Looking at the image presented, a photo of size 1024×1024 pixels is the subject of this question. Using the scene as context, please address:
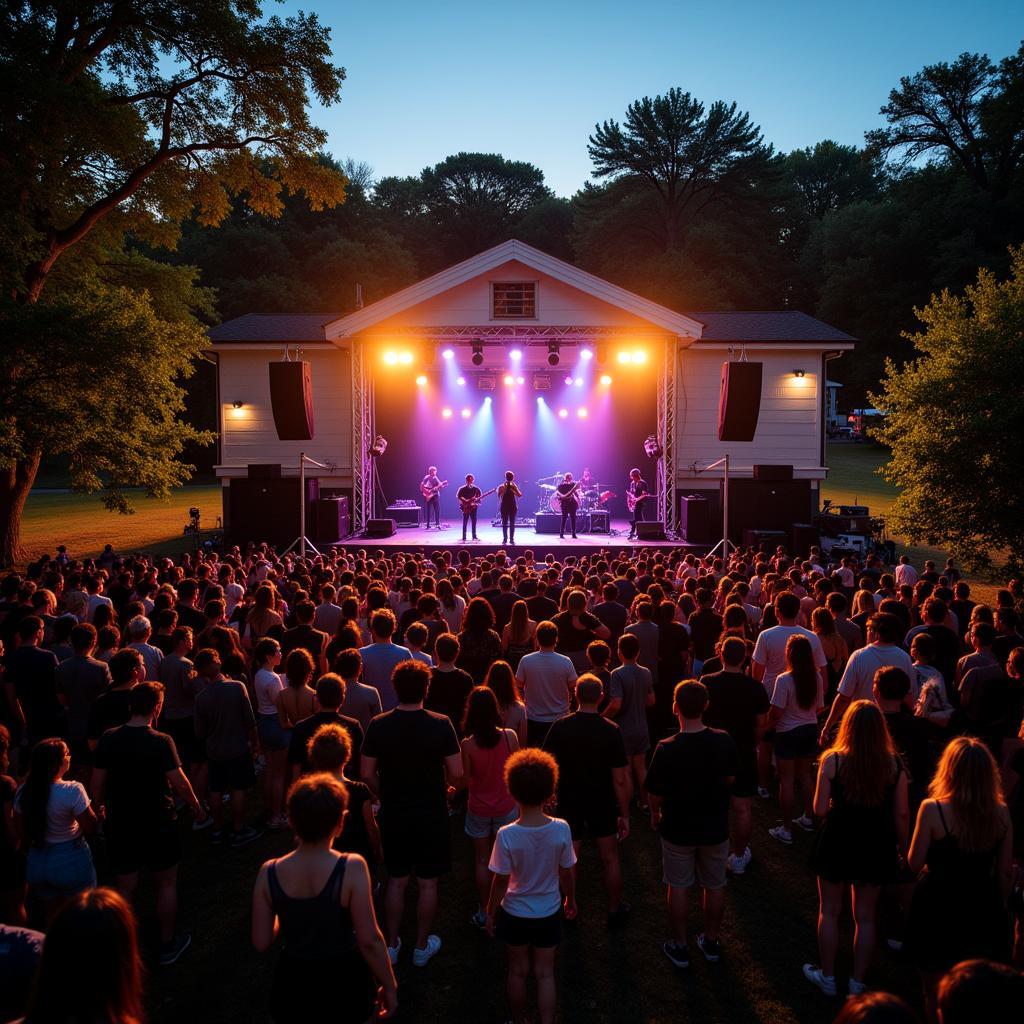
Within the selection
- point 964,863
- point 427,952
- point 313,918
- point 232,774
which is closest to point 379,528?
point 232,774

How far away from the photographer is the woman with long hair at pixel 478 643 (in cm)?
627

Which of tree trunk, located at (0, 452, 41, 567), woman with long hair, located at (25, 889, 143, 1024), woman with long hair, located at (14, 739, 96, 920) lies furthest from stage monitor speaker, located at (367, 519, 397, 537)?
woman with long hair, located at (25, 889, 143, 1024)

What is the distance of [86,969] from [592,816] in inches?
114

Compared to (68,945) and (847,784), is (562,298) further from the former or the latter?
(68,945)

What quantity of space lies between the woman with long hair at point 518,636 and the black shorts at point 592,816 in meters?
2.28

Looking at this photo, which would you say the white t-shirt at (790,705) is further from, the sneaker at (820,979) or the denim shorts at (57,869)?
the denim shorts at (57,869)

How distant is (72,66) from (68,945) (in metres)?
19.6

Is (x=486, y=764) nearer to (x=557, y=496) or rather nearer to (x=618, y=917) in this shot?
(x=618, y=917)

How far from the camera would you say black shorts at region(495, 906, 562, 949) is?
341cm

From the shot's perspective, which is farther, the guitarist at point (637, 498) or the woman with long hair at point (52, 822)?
the guitarist at point (637, 498)

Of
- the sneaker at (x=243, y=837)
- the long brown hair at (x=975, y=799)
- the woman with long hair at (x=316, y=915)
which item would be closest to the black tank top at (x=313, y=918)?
the woman with long hair at (x=316, y=915)

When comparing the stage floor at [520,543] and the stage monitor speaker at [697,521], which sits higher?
the stage monitor speaker at [697,521]

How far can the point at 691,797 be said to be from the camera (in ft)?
13.2

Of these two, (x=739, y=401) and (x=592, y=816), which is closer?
(x=592, y=816)
